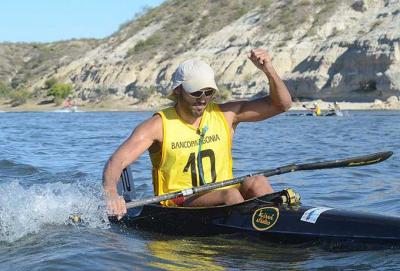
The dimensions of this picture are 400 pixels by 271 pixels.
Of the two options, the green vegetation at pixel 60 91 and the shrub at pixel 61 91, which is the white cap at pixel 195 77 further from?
the shrub at pixel 61 91

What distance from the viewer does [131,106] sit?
43250 mm

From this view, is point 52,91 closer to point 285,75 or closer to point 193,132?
point 285,75

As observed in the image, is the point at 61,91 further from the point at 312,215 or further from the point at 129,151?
the point at 312,215

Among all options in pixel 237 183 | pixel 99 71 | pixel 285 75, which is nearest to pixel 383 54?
pixel 285 75

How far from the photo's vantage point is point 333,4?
41.6 meters

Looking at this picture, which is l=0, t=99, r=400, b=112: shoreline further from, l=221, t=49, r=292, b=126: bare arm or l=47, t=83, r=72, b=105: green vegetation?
l=221, t=49, r=292, b=126: bare arm

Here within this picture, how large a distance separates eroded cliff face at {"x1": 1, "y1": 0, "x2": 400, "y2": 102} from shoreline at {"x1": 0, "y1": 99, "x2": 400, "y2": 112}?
0.59 m

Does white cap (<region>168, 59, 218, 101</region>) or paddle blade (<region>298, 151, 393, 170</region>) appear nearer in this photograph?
white cap (<region>168, 59, 218, 101</region>)

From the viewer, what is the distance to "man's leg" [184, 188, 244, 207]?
521 centimetres

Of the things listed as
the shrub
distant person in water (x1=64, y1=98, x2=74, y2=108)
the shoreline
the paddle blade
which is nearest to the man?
the paddle blade

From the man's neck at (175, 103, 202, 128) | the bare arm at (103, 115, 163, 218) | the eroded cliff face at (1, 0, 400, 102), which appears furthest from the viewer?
the eroded cliff face at (1, 0, 400, 102)

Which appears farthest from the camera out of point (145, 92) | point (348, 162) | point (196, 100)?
point (145, 92)

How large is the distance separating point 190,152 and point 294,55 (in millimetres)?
33490

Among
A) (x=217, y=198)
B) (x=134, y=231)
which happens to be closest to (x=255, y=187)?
(x=217, y=198)
